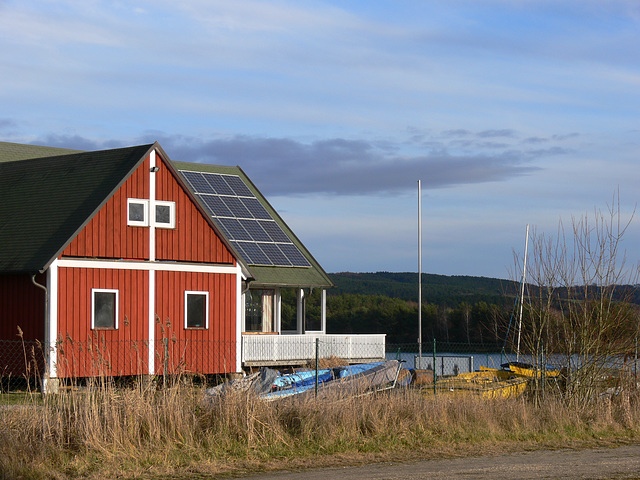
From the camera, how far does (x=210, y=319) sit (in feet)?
91.9

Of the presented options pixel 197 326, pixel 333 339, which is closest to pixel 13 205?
pixel 197 326

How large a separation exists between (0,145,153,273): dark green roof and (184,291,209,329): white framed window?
4.28 meters

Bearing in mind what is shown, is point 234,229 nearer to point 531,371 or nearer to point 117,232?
point 117,232

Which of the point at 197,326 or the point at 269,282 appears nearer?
the point at 197,326

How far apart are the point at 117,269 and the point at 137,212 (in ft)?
6.43

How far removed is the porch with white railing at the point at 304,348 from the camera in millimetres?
29594

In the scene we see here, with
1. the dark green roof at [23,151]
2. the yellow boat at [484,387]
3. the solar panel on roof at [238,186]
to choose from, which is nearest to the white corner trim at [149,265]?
the solar panel on roof at [238,186]

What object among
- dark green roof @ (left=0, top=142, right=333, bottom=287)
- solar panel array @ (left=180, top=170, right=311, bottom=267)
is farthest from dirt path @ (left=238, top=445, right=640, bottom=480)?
solar panel array @ (left=180, top=170, right=311, bottom=267)

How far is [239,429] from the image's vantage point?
45.0 feet

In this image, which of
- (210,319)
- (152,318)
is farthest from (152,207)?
(210,319)

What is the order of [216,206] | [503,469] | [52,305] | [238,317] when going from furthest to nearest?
[216,206] < [238,317] < [52,305] < [503,469]

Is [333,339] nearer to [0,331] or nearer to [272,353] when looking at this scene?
[272,353]

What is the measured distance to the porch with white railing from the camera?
97.1 feet

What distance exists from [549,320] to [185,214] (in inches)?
502
